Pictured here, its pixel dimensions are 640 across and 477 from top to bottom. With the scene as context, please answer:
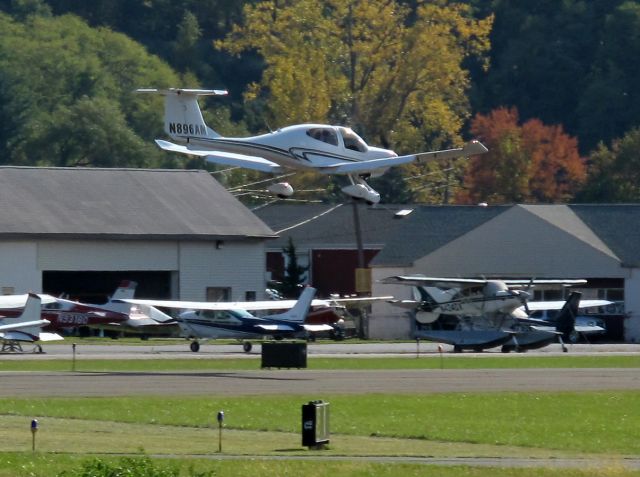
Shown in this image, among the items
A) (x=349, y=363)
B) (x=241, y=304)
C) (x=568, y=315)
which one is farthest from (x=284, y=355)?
(x=568, y=315)

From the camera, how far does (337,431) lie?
29.8m

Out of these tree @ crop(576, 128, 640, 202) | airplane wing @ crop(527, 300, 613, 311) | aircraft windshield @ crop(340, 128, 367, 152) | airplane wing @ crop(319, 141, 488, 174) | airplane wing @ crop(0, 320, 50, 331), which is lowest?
airplane wing @ crop(0, 320, 50, 331)

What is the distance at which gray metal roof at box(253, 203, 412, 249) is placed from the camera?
84.8 m

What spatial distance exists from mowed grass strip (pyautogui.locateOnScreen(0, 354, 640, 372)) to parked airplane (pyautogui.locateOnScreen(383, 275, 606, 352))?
357 centimetres

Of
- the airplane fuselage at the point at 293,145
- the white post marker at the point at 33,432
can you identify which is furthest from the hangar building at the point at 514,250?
the white post marker at the point at 33,432

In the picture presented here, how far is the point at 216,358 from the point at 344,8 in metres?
44.1

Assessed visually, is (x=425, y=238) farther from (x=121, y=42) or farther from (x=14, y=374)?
(x=121, y=42)

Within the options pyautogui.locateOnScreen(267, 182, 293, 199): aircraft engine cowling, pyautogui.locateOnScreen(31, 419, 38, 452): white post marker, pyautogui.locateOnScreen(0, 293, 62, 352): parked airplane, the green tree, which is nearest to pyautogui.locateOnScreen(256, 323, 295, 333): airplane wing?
pyautogui.locateOnScreen(0, 293, 62, 352): parked airplane

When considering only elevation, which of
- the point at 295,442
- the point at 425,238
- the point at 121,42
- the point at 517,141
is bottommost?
the point at 295,442

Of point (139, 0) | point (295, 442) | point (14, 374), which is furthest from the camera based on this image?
point (139, 0)

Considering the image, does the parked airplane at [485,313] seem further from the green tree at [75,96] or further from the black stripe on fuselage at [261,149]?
the green tree at [75,96]

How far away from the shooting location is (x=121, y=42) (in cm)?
12938

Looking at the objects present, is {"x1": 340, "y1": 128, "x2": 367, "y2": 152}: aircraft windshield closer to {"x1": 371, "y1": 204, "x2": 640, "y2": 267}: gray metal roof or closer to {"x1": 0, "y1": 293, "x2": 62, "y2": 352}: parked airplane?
{"x1": 0, "y1": 293, "x2": 62, "y2": 352}: parked airplane

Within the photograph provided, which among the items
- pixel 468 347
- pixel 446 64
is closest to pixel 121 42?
pixel 446 64
